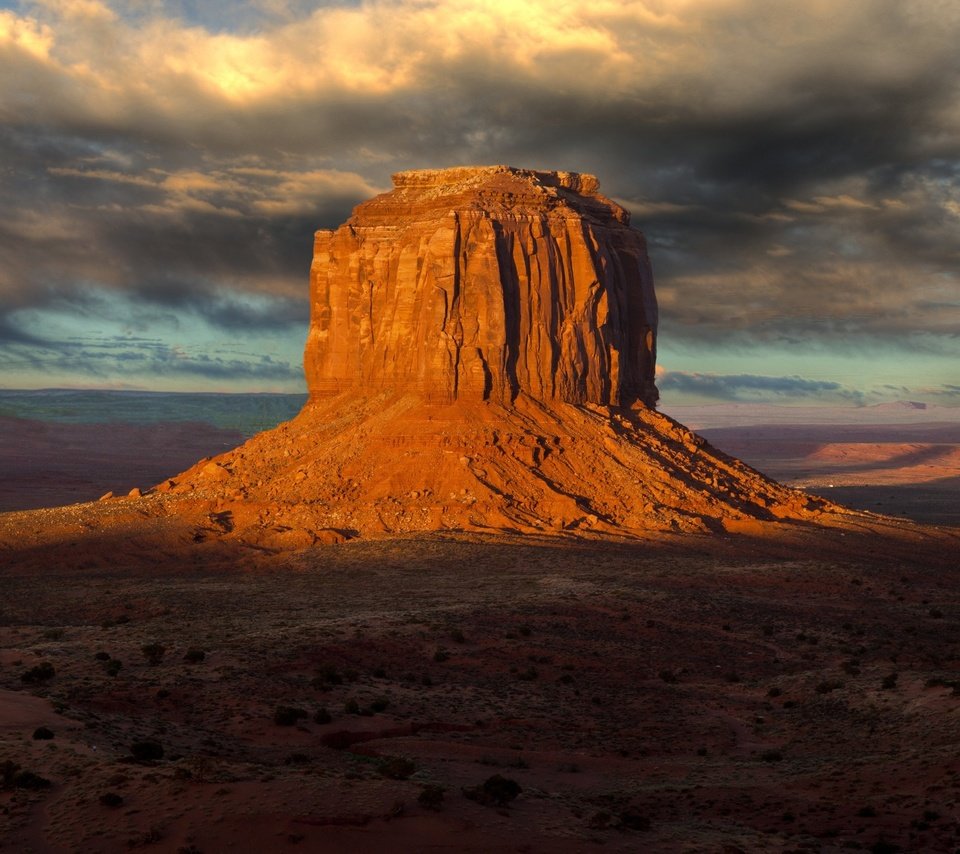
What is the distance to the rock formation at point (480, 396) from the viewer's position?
5862cm

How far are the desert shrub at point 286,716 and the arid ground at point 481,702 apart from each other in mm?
48

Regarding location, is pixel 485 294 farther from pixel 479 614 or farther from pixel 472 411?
pixel 479 614

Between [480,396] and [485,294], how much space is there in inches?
253

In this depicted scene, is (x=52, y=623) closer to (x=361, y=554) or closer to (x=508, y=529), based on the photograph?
(x=361, y=554)

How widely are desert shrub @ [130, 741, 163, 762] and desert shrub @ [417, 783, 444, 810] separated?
5.30 metres

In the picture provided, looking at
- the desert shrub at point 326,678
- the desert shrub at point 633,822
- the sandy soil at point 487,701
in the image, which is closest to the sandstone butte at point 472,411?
the sandy soil at point 487,701

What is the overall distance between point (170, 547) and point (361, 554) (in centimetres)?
1228

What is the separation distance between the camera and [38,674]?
25.9 meters

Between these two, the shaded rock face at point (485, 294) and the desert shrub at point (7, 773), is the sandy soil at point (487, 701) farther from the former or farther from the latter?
the shaded rock face at point (485, 294)

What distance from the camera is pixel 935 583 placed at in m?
50.0

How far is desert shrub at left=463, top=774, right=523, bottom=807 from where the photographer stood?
56.7 feet

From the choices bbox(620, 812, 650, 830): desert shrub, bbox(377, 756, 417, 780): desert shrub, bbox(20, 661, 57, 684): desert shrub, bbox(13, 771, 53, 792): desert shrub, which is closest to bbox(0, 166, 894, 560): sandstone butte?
bbox(20, 661, 57, 684): desert shrub

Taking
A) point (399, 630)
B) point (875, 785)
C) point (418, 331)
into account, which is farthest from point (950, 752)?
point (418, 331)

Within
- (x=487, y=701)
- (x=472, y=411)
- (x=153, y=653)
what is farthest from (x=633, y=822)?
(x=472, y=411)
